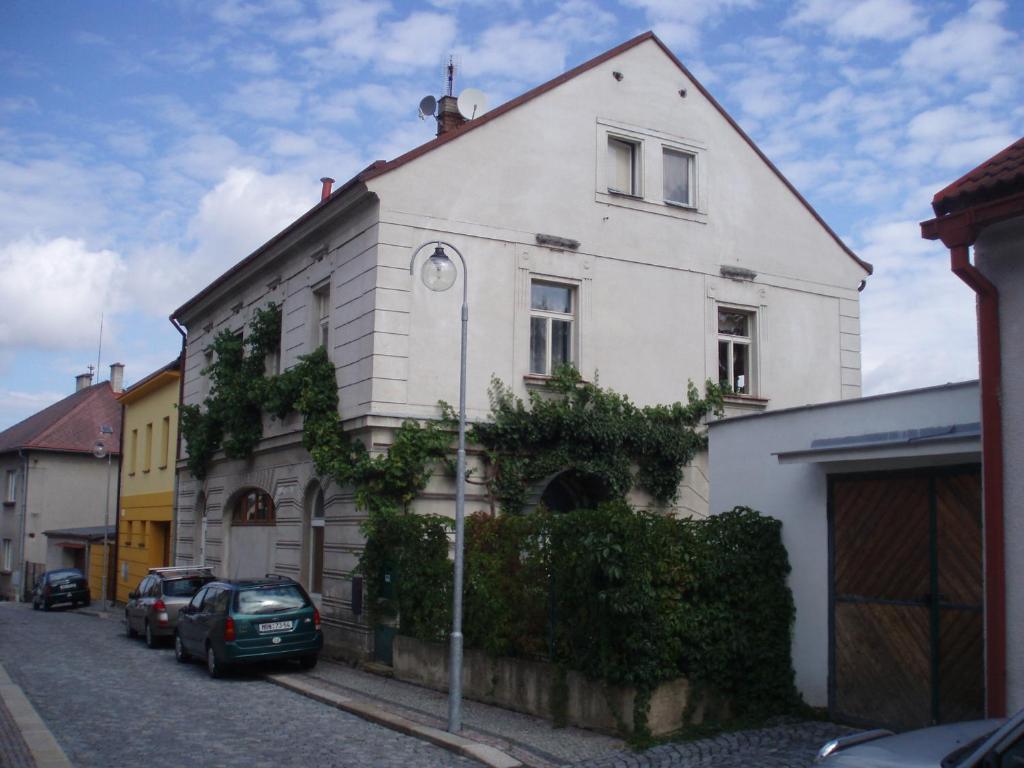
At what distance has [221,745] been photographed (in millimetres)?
11641

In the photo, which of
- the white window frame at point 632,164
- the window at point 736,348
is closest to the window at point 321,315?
the white window frame at point 632,164

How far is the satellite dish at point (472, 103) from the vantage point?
2262 cm

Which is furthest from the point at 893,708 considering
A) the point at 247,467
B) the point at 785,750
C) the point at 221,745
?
the point at 247,467

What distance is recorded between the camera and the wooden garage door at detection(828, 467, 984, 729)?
1029 centimetres

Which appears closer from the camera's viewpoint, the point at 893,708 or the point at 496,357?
the point at 893,708

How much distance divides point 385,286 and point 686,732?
9.91 metres

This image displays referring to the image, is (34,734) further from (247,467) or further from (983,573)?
(247,467)

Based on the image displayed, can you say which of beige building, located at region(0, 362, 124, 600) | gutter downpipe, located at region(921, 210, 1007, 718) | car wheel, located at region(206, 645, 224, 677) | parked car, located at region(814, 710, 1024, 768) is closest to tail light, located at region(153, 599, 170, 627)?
car wheel, located at region(206, 645, 224, 677)

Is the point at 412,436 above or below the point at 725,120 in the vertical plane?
below

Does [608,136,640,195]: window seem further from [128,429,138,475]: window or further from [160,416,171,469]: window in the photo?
[128,429,138,475]: window

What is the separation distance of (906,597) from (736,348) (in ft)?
39.5

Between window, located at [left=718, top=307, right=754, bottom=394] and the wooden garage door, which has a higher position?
window, located at [left=718, top=307, right=754, bottom=394]

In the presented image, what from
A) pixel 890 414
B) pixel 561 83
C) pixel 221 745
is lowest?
pixel 221 745

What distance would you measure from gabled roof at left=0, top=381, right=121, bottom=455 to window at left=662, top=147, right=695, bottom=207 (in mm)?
34088
